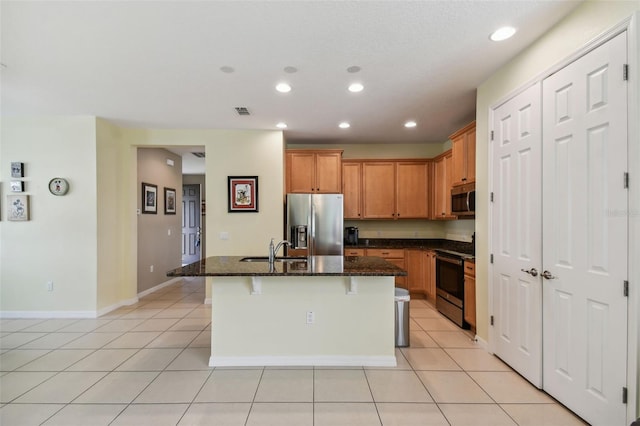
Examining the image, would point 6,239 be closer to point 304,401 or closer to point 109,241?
point 109,241

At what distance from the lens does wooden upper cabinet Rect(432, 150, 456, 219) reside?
15.2 feet

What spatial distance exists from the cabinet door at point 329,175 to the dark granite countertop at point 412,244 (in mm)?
1050

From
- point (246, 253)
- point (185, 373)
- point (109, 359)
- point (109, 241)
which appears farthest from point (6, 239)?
point (185, 373)

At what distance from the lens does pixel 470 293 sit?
11.2ft

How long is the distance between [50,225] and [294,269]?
3.76 meters

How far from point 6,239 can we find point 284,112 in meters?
4.13

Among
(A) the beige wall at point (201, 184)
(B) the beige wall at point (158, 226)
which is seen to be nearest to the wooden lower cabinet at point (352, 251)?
(B) the beige wall at point (158, 226)

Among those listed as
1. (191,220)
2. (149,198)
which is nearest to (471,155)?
(149,198)

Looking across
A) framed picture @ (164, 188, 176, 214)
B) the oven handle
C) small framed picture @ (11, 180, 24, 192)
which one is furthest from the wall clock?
the oven handle

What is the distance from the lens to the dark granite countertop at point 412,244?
479cm

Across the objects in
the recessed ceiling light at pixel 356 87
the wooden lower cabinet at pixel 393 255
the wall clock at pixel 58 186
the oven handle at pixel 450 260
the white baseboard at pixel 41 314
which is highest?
the recessed ceiling light at pixel 356 87

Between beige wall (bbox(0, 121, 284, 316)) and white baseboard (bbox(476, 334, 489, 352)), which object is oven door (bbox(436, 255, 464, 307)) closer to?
white baseboard (bbox(476, 334, 489, 352))

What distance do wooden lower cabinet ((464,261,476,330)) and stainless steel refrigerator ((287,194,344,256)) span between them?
1.86 meters

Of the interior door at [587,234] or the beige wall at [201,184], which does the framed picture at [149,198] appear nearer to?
the beige wall at [201,184]
